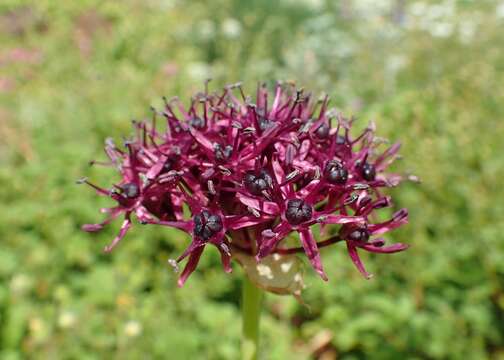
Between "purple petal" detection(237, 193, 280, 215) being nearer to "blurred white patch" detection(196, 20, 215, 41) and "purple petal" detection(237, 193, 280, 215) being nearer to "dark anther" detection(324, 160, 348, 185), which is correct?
"dark anther" detection(324, 160, 348, 185)

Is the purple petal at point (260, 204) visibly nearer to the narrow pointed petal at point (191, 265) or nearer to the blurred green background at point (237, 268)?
the narrow pointed petal at point (191, 265)

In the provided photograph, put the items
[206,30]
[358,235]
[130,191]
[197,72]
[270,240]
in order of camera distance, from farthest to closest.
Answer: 1. [206,30]
2. [197,72]
3. [130,191]
4. [358,235]
5. [270,240]

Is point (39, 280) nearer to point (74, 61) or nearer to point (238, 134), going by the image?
point (238, 134)

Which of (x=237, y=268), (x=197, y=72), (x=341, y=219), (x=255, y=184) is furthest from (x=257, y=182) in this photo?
(x=197, y=72)

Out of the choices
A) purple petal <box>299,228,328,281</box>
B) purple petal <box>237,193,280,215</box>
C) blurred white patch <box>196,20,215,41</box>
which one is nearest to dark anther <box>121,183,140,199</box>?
purple petal <box>237,193,280,215</box>

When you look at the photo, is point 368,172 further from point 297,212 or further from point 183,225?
point 183,225

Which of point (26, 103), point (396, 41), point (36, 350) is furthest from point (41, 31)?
point (36, 350)
